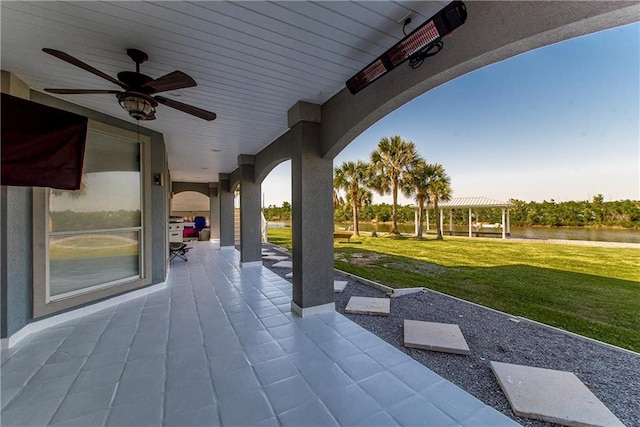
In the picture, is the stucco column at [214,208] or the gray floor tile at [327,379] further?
the stucco column at [214,208]

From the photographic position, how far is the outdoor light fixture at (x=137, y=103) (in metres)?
2.23

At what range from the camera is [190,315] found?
3531 millimetres

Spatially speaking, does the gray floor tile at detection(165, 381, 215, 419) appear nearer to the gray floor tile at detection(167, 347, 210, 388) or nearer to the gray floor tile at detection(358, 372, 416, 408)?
the gray floor tile at detection(167, 347, 210, 388)

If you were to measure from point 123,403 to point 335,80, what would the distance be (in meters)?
3.57

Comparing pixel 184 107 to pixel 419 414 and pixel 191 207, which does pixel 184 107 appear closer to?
pixel 419 414

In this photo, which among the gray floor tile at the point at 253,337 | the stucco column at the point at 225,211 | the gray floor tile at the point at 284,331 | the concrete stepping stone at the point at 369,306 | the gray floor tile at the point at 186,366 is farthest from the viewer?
the stucco column at the point at 225,211

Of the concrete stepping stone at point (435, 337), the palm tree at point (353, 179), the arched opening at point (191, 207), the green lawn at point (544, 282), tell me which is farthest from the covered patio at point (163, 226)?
the palm tree at point (353, 179)

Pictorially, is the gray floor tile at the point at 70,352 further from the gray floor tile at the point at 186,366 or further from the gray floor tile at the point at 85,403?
the gray floor tile at the point at 186,366

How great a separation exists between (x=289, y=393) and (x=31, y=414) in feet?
5.96

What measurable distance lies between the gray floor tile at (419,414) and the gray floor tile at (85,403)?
2149 millimetres

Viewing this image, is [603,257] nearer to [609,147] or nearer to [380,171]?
[609,147]

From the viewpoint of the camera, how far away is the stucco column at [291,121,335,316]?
350 centimetres

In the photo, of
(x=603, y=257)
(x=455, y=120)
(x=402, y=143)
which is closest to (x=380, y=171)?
(x=402, y=143)

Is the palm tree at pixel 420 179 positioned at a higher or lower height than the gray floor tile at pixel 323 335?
higher
